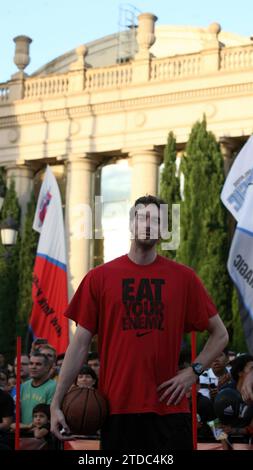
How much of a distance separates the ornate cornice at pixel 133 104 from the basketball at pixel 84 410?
26.4m

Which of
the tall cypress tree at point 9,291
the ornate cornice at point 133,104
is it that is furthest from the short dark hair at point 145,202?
the tall cypress tree at point 9,291

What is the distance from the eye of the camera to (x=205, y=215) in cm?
2962

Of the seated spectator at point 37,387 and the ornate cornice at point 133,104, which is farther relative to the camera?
the ornate cornice at point 133,104

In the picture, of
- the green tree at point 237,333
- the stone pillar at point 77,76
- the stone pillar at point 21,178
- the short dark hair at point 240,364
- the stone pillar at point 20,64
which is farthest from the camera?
the stone pillar at point 20,64

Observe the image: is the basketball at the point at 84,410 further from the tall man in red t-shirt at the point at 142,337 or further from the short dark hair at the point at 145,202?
the short dark hair at the point at 145,202

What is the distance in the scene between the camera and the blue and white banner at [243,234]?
39.8 ft

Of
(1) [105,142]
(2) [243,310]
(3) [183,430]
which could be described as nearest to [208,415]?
(2) [243,310]

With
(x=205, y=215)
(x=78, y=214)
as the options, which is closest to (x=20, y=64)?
(x=78, y=214)

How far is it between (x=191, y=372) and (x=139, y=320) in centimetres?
36

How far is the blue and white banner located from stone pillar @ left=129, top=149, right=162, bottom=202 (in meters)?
18.5

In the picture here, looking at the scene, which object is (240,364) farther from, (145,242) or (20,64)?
(20,64)

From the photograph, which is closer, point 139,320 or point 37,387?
point 139,320
